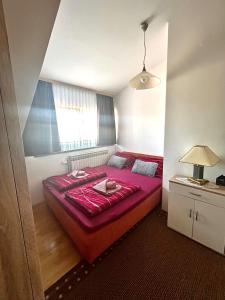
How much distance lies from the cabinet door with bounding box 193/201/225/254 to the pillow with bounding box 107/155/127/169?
1.98 metres

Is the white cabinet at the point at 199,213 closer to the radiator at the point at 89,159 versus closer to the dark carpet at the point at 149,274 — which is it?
the dark carpet at the point at 149,274

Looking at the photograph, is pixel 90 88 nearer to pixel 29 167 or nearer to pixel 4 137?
pixel 29 167

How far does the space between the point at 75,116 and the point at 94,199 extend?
2.03 metres

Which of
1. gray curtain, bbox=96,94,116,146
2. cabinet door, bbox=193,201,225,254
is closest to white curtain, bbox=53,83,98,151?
gray curtain, bbox=96,94,116,146

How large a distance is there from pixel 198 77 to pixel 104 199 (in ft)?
6.27

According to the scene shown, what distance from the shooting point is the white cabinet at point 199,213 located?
156 cm

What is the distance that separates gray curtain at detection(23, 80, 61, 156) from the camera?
8.33 ft

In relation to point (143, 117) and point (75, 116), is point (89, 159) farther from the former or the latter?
point (143, 117)

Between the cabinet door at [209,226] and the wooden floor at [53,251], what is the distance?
4.57ft

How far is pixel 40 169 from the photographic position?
2.76 metres

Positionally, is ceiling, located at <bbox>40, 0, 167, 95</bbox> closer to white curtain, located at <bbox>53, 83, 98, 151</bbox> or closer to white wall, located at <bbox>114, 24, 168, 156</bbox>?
white curtain, located at <bbox>53, 83, 98, 151</bbox>

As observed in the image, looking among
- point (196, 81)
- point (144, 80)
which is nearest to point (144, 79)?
point (144, 80)

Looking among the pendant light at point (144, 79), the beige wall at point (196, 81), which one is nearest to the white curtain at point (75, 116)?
the pendant light at point (144, 79)

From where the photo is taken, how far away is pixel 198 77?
5.98 ft
